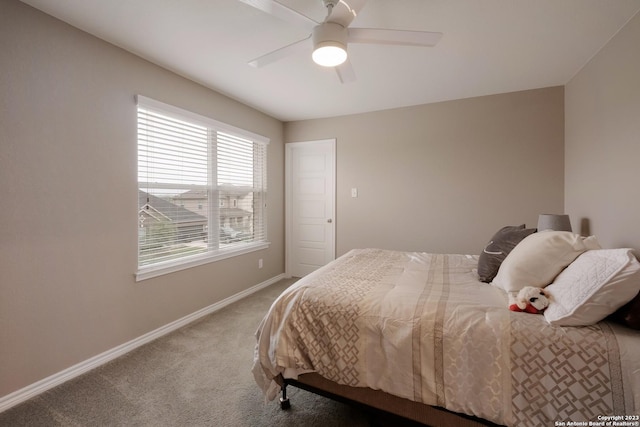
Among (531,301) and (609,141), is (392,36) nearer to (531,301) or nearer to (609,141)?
(531,301)

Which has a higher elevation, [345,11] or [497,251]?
[345,11]

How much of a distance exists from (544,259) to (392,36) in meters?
1.45

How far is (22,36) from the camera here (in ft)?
5.47

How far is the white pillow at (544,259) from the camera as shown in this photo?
135 cm

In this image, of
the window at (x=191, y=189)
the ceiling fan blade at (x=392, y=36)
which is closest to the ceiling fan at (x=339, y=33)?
the ceiling fan blade at (x=392, y=36)

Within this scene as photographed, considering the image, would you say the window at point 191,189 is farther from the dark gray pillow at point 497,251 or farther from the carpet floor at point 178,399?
the dark gray pillow at point 497,251

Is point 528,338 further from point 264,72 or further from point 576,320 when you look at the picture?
point 264,72

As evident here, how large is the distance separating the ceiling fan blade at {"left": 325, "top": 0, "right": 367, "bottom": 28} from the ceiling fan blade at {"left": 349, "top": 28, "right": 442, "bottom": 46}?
0.07 m

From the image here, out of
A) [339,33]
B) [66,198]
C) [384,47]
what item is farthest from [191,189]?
[384,47]

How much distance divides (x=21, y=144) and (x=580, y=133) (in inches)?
174

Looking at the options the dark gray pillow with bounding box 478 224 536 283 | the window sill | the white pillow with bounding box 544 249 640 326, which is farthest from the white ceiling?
the window sill

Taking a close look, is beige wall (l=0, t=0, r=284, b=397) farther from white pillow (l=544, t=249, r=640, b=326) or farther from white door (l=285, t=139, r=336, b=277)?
white pillow (l=544, t=249, r=640, b=326)

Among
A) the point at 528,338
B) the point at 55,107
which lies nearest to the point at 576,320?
the point at 528,338

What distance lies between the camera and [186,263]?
8.83 feet
